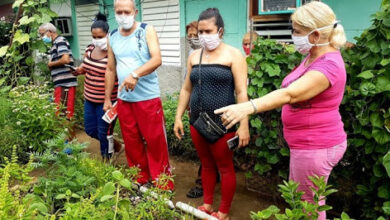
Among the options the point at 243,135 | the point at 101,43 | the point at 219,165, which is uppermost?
the point at 101,43

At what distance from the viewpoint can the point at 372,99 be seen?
2328 mm

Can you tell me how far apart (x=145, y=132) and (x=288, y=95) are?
185 centimetres

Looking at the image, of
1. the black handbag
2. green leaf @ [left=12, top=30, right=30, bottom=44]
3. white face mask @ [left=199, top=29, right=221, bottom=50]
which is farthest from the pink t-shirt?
green leaf @ [left=12, top=30, right=30, bottom=44]

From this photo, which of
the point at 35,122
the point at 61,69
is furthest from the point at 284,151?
the point at 61,69

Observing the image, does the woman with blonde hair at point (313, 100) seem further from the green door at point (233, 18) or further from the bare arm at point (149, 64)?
the green door at point (233, 18)

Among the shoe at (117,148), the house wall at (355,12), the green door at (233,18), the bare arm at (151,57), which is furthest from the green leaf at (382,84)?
the green door at (233,18)

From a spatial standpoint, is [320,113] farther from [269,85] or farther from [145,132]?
[145,132]

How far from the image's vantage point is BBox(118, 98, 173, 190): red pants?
3.23 m

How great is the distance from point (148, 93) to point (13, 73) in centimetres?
335

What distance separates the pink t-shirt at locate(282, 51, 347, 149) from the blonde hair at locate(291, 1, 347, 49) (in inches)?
3.8

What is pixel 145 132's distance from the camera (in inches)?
130

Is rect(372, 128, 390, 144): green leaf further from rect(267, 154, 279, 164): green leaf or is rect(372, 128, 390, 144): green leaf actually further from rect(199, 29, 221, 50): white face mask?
rect(199, 29, 221, 50): white face mask

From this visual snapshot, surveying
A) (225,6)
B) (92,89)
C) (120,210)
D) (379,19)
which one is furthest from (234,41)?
(120,210)

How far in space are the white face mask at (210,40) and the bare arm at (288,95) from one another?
3.21 ft
